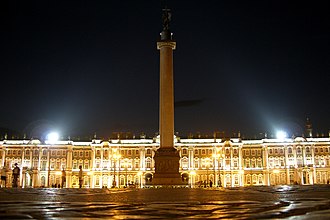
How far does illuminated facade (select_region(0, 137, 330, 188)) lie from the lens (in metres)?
88.6

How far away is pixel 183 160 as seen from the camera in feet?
296

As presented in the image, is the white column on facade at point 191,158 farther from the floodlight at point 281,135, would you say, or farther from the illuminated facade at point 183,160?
the floodlight at point 281,135

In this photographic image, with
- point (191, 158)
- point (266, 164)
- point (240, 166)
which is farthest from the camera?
point (191, 158)

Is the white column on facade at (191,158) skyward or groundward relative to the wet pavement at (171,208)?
skyward

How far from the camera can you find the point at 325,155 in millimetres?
88750

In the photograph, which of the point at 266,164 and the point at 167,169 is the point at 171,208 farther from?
the point at 266,164

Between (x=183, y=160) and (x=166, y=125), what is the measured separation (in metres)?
56.1

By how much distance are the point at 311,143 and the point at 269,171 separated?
35.7 feet

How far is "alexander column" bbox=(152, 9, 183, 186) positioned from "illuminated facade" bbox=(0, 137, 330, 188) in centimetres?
5433

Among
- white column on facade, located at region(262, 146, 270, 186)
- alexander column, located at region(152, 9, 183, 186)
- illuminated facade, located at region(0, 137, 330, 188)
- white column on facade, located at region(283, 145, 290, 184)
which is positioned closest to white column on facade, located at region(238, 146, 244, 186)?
illuminated facade, located at region(0, 137, 330, 188)

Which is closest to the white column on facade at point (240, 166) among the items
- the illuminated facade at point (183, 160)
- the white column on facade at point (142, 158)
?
the illuminated facade at point (183, 160)

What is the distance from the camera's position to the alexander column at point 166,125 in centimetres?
3362

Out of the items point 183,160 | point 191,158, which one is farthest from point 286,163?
point 183,160

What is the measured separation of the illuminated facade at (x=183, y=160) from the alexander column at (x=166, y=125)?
178 feet
